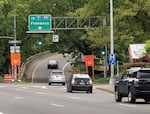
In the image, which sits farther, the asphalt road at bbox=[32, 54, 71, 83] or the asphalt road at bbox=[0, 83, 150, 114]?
the asphalt road at bbox=[32, 54, 71, 83]

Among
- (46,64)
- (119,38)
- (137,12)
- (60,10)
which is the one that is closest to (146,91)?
(137,12)

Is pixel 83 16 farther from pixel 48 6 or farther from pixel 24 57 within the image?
pixel 24 57

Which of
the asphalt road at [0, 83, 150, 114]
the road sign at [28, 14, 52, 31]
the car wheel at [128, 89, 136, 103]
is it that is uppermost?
the road sign at [28, 14, 52, 31]

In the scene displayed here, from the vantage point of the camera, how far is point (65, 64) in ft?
373

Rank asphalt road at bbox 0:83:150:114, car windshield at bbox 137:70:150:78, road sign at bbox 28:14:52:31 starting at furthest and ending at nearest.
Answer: road sign at bbox 28:14:52:31
car windshield at bbox 137:70:150:78
asphalt road at bbox 0:83:150:114

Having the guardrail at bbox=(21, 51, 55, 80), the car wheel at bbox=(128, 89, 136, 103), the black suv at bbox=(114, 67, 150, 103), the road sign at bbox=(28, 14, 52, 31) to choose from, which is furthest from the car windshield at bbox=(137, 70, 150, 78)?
the guardrail at bbox=(21, 51, 55, 80)

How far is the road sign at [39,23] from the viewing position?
64.6 m

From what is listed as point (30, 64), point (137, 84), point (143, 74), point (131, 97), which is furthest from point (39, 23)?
point (30, 64)

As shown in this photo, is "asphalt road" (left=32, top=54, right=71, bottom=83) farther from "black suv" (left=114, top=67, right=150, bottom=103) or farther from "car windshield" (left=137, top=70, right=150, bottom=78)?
"car windshield" (left=137, top=70, right=150, bottom=78)

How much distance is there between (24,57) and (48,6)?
21974 mm

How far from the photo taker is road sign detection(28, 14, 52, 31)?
64625mm

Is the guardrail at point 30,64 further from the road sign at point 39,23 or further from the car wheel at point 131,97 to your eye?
the car wheel at point 131,97

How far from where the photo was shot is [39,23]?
65.0 metres

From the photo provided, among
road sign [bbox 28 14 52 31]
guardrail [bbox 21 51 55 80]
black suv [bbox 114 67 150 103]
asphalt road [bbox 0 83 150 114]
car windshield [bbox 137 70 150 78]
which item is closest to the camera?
asphalt road [bbox 0 83 150 114]
